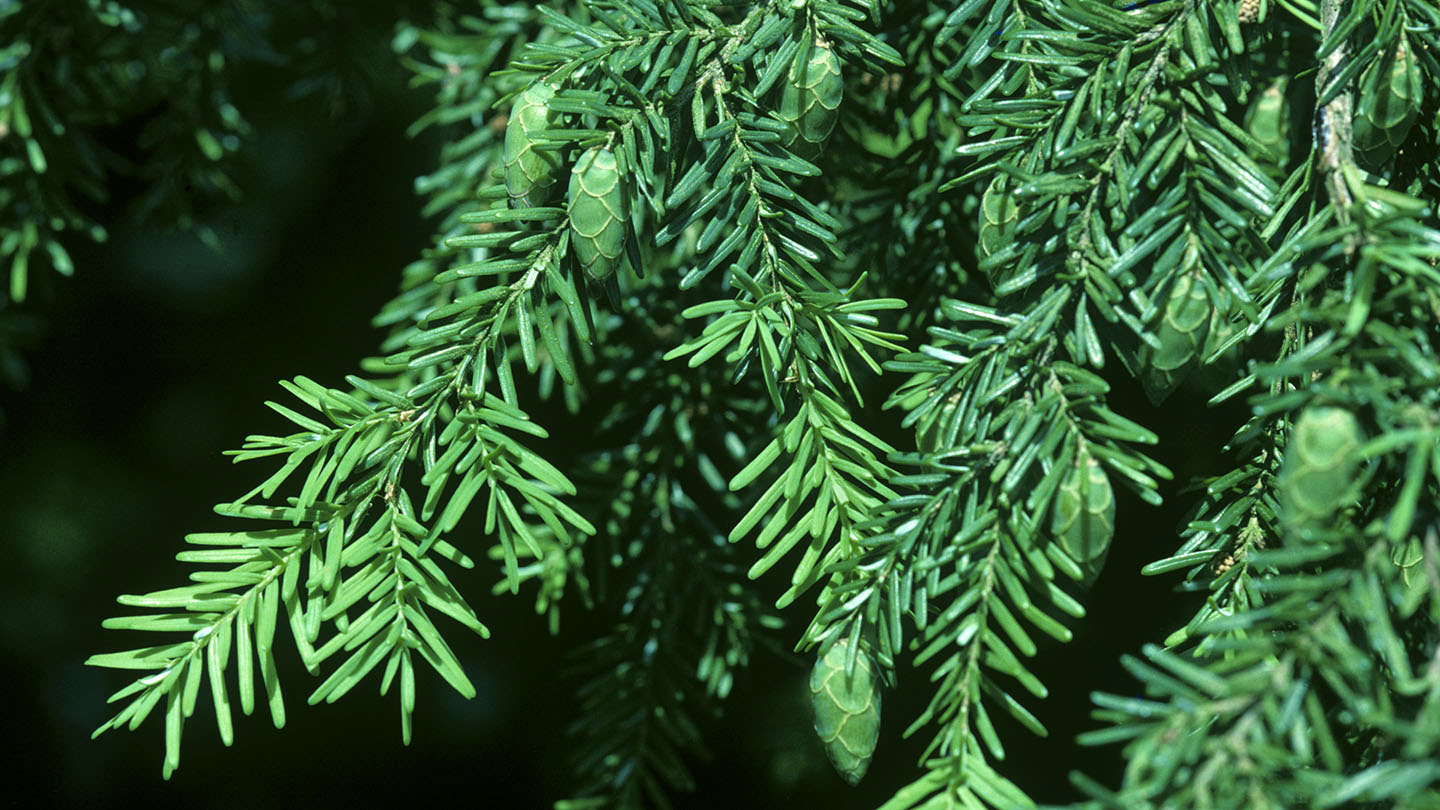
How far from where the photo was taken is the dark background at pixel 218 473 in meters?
1.15

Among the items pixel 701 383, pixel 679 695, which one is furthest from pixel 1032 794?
pixel 701 383

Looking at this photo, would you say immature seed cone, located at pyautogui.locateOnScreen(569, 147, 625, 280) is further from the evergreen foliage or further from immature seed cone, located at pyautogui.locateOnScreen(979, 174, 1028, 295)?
immature seed cone, located at pyautogui.locateOnScreen(979, 174, 1028, 295)

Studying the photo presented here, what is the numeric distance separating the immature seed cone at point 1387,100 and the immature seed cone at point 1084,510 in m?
0.19

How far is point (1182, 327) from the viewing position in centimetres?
46

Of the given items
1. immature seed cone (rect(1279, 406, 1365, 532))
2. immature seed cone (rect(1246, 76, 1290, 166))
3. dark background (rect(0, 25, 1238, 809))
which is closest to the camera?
immature seed cone (rect(1279, 406, 1365, 532))

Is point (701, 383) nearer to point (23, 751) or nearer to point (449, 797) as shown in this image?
point (449, 797)

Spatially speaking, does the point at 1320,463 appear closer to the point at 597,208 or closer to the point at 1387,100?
the point at 1387,100

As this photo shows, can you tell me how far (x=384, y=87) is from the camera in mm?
1222

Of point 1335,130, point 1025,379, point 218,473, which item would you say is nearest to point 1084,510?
point 1025,379

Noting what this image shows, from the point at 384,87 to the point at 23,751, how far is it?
0.87 meters

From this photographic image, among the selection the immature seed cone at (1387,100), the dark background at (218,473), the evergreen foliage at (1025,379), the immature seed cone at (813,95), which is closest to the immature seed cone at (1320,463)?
the evergreen foliage at (1025,379)

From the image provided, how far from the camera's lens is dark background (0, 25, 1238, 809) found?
3.76 feet

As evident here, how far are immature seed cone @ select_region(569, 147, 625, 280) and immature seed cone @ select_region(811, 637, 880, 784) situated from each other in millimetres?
222

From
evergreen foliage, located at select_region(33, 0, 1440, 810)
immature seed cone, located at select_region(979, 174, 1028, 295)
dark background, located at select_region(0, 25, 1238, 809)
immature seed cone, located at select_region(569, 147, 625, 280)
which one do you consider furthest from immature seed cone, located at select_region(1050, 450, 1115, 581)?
dark background, located at select_region(0, 25, 1238, 809)
